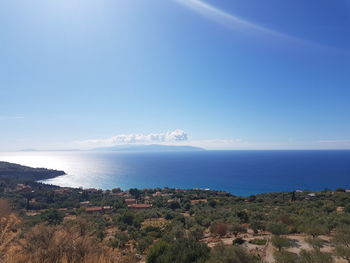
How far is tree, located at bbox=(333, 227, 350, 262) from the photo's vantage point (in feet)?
27.4

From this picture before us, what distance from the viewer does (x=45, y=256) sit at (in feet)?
16.6

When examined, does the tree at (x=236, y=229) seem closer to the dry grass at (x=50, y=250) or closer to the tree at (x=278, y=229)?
the tree at (x=278, y=229)

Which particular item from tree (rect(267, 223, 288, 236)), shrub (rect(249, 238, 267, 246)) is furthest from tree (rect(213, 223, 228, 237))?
tree (rect(267, 223, 288, 236))

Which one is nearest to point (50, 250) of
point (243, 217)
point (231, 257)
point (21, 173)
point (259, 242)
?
point (231, 257)

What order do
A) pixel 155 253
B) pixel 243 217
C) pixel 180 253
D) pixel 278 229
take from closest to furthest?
pixel 180 253
pixel 155 253
pixel 278 229
pixel 243 217

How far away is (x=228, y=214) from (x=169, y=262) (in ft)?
44.5


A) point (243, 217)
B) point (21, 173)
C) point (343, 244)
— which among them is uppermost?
point (343, 244)

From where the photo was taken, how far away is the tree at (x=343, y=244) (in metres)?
8.36

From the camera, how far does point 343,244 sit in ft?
32.0

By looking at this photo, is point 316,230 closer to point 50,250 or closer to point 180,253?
point 180,253

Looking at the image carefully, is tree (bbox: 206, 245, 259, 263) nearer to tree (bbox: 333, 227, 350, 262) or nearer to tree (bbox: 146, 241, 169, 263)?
tree (bbox: 146, 241, 169, 263)

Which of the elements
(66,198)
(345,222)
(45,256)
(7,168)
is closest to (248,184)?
(66,198)

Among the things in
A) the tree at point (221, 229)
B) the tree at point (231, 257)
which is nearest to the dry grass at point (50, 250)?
the tree at point (231, 257)

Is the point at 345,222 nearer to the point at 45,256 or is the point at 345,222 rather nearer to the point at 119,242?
the point at 119,242
